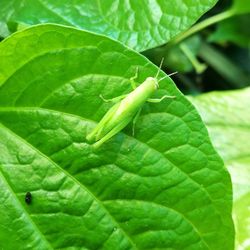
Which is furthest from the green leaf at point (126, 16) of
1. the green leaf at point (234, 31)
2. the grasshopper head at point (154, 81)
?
the green leaf at point (234, 31)

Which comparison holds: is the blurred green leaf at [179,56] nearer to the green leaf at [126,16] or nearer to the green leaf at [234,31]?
the green leaf at [234,31]

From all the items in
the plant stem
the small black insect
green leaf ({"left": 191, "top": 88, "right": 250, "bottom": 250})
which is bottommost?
green leaf ({"left": 191, "top": 88, "right": 250, "bottom": 250})

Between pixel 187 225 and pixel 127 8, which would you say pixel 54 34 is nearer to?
pixel 127 8

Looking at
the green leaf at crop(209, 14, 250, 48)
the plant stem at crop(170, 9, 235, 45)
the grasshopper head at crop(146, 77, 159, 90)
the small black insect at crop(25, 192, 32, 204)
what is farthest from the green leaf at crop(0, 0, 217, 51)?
the green leaf at crop(209, 14, 250, 48)

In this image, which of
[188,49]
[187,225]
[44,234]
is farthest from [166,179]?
[188,49]

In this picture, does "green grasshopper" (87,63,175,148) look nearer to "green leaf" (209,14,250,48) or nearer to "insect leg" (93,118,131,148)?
"insect leg" (93,118,131,148)
